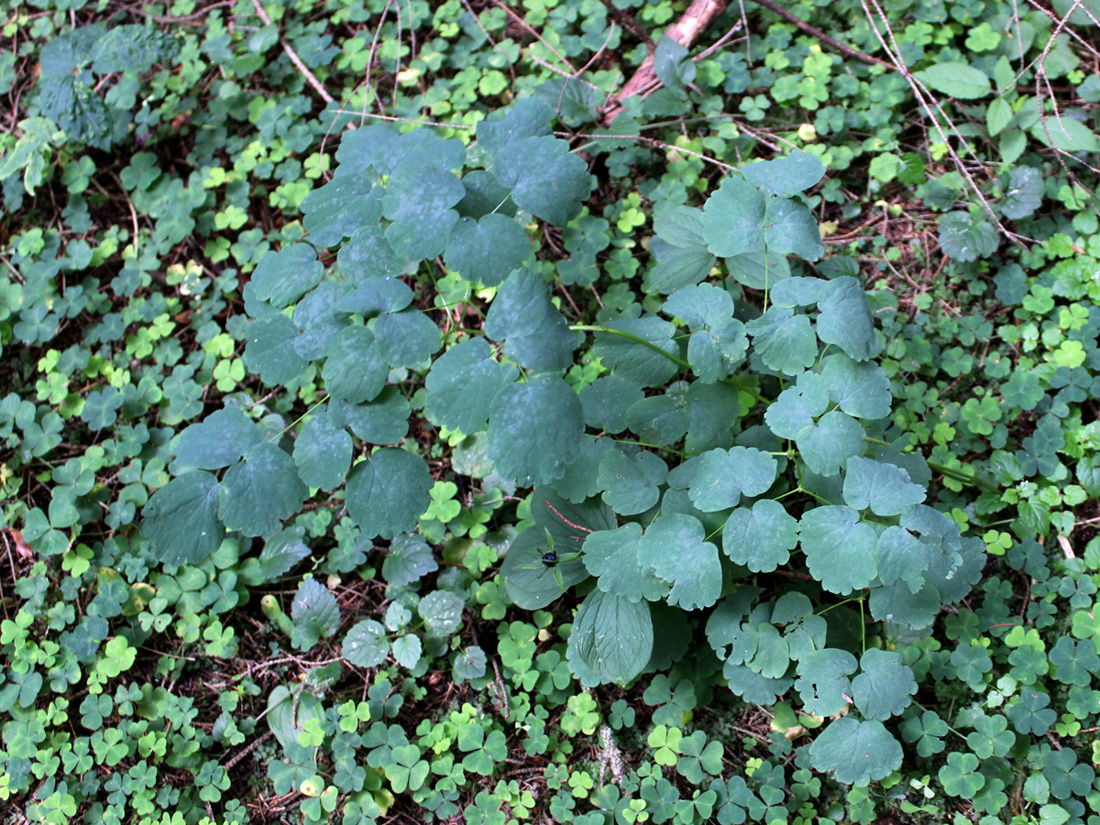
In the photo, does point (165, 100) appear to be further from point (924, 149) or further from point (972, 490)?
point (972, 490)

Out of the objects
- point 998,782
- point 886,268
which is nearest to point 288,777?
point 998,782

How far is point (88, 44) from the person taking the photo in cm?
316

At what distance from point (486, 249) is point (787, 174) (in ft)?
2.80

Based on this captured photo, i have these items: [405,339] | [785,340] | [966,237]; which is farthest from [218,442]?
→ [966,237]

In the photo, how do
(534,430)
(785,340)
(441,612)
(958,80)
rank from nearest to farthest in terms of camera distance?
(534,430), (785,340), (441,612), (958,80)

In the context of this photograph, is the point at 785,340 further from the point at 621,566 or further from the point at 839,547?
the point at 621,566

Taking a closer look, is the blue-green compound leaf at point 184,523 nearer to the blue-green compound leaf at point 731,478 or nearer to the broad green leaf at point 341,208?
the broad green leaf at point 341,208

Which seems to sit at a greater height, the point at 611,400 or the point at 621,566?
the point at 611,400

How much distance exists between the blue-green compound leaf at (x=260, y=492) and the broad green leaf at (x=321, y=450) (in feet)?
0.17

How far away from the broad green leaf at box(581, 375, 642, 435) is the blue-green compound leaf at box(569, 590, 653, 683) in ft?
1.51

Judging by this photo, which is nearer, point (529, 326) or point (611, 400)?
point (529, 326)

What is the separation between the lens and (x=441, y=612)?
7.50 feet

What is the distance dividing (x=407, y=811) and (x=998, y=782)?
5.47ft

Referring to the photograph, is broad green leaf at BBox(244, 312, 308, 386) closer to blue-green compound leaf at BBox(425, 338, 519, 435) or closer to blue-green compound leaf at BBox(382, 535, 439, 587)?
blue-green compound leaf at BBox(425, 338, 519, 435)
